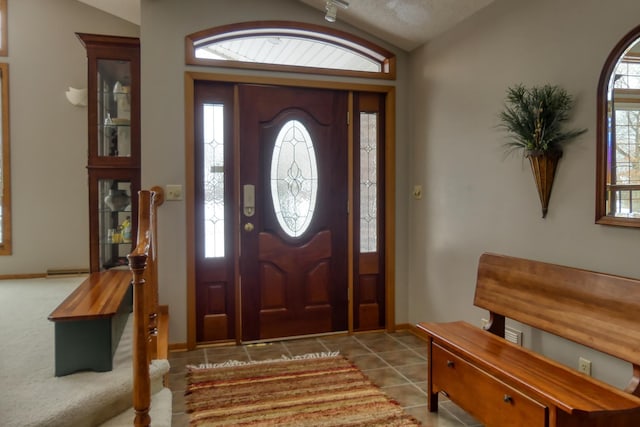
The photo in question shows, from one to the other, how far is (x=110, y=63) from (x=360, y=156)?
6.92 ft

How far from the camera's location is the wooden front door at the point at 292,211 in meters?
3.72

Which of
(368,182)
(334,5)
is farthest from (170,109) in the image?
(368,182)

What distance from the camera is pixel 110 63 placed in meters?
3.65

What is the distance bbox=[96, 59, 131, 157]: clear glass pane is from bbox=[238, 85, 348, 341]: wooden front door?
3.02ft

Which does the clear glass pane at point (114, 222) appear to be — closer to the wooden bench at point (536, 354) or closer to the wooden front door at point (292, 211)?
the wooden front door at point (292, 211)

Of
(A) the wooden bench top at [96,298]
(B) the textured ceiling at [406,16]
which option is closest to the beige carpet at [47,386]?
(A) the wooden bench top at [96,298]

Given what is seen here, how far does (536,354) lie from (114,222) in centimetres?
317

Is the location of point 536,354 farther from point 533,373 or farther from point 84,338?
point 84,338

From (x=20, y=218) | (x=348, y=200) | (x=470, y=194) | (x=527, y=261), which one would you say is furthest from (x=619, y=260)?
(x=20, y=218)

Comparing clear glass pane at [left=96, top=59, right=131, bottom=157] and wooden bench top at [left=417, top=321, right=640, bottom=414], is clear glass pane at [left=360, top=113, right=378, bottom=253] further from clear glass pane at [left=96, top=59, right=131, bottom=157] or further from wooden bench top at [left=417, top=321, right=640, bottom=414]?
clear glass pane at [left=96, top=59, right=131, bottom=157]

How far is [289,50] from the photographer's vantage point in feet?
12.8

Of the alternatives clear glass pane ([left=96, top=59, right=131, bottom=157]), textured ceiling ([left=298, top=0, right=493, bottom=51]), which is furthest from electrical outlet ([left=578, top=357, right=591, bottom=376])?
clear glass pane ([left=96, top=59, right=131, bottom=157])

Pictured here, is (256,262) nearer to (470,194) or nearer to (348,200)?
A: (348,200)

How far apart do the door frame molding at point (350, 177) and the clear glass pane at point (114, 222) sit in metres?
0.59
